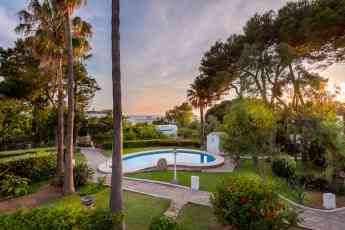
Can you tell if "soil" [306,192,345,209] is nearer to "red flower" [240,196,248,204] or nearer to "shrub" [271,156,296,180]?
"shrub" [271,156,296,180]

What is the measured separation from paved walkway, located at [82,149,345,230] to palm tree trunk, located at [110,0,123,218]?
2209mm

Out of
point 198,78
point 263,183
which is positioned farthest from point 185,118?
point 263,183

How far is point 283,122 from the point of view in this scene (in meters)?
16.4

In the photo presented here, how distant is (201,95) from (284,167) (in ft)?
45.3

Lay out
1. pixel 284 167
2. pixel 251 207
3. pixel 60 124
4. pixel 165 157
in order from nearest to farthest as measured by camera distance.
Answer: pixel 251 207
pixel 60 124
pixel 284 167
pixel 165 157

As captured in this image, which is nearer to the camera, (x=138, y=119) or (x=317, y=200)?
(x=317, y=200)

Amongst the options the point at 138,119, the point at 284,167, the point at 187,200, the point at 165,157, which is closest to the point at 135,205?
the point at 187,200

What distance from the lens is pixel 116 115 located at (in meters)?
5.13

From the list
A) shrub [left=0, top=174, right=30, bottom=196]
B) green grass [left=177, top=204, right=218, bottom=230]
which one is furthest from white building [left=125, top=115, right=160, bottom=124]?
green grass [left=177, top=204, right=218, bottom=230]

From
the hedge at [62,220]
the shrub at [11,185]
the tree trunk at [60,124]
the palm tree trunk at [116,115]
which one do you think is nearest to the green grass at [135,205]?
the palm tree trunk at [116,115]

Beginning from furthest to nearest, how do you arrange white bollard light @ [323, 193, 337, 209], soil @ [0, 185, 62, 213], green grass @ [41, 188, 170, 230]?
soil @ [0, 185, 62, 213] < white bollard light @ [323, 193, 337, 209] < green grass @ [41, 188, 170, 230]

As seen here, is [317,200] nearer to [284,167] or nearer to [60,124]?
[284,167]

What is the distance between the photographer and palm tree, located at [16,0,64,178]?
863cm

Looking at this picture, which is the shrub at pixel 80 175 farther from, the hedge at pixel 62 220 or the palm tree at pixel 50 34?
the hedge at pixel 62 220
